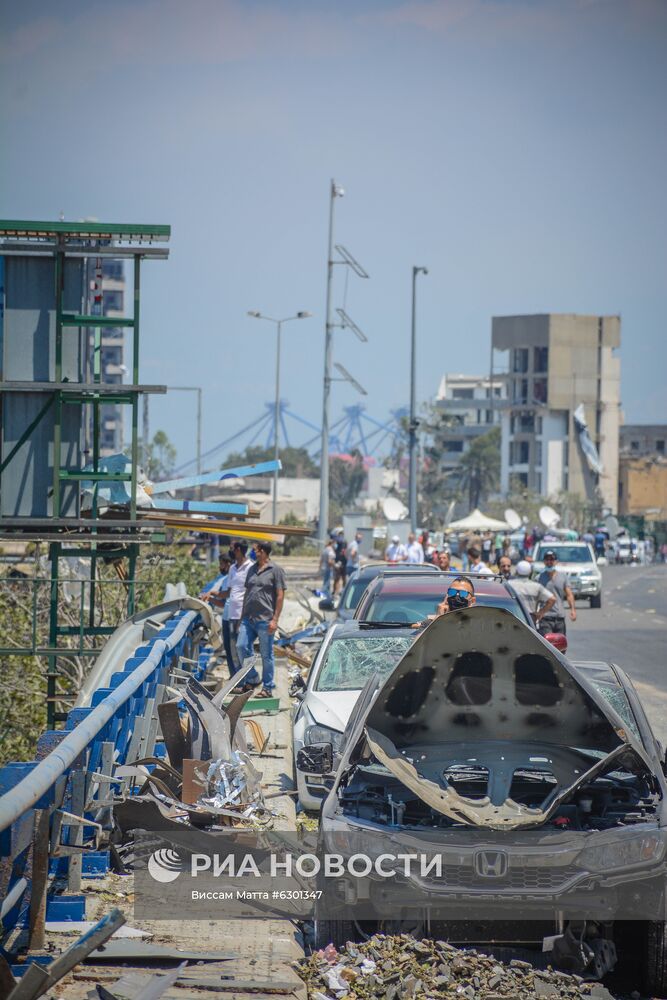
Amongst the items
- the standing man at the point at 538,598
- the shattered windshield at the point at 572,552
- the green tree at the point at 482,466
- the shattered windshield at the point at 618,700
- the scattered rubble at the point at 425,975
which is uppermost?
the green tree at the point at 482,466

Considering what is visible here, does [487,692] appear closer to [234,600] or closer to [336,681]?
[336,681]

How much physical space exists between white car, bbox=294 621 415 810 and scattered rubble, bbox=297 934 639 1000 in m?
2.72

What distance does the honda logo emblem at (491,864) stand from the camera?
5742mm

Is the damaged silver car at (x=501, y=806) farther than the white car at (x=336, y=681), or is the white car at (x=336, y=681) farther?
the white car at (x=336, y=681)

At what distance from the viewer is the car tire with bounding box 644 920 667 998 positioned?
580cm

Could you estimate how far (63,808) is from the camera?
6.36m

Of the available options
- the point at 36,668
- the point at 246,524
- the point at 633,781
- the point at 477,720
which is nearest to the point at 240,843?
the point at 477,720

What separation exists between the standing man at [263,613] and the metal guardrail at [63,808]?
5333 mm

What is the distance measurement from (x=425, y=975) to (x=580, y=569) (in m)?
29.8

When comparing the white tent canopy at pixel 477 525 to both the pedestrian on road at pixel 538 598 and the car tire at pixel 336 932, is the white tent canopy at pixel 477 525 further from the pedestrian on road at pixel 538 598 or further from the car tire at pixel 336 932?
the car tire at pixel 336 932

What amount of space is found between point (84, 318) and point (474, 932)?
7.74 m

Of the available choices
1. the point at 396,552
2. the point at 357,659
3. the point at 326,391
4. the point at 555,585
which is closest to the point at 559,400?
the point at 326,391

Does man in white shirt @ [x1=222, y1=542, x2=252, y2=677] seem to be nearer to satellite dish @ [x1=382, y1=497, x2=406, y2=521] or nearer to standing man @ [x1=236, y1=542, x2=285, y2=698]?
standing man @ [x1=236, y1=542, x2=285, y2=698]

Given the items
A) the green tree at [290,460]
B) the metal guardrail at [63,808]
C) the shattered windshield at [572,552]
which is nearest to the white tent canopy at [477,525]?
the shattered windshield at [572,552]
